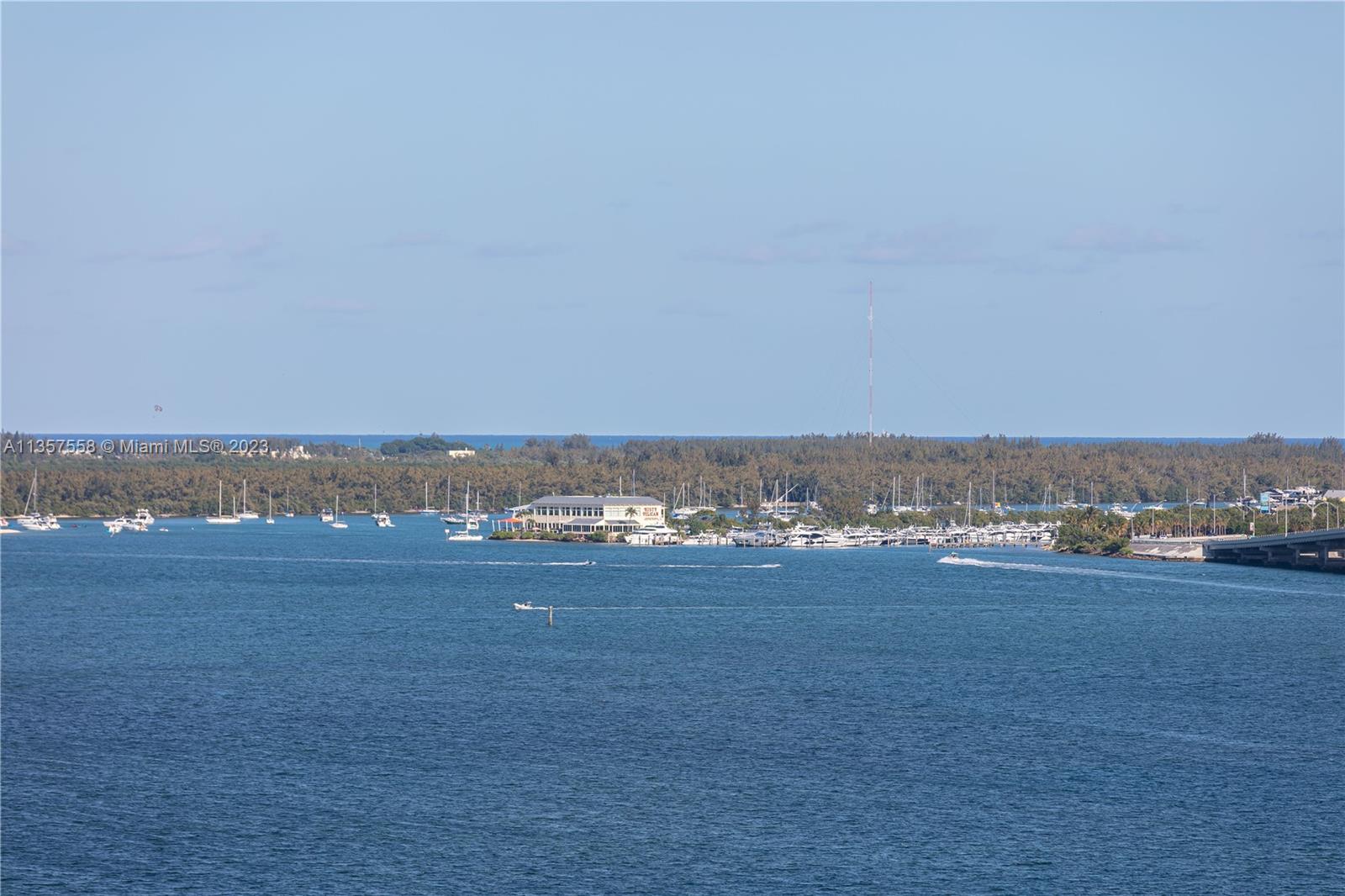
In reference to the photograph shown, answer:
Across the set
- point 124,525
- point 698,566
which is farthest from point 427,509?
point 698,566

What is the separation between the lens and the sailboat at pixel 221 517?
5374 inches

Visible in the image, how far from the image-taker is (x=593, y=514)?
11819 cm

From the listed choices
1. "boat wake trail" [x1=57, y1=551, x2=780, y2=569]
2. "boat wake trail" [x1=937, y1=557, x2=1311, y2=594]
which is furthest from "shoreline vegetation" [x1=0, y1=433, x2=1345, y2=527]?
"boat wake trail" [x1=57, y1=551, x2=780, y2=569]

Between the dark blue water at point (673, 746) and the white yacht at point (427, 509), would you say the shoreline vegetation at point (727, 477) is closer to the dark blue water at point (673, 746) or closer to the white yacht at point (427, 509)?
the white yacht at point (427, 509)

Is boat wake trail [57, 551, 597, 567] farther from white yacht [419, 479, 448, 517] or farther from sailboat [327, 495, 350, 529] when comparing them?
white yacht [419, 479, 448, 517]

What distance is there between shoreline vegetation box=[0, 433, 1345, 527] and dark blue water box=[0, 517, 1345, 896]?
249 feet

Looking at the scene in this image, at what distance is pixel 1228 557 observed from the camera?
93812mm

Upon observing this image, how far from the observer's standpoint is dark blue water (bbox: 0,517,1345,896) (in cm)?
2708

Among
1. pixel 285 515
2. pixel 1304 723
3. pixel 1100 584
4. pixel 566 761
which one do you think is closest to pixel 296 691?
pixel 566 761

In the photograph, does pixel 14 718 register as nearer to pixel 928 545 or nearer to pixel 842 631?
pixel 842 631

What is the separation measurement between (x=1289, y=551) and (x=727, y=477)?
243ft

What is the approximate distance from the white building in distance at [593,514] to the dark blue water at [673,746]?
46836 millimetres

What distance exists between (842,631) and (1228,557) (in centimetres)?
4585

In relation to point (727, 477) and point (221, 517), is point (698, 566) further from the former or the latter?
point (727, 477)
